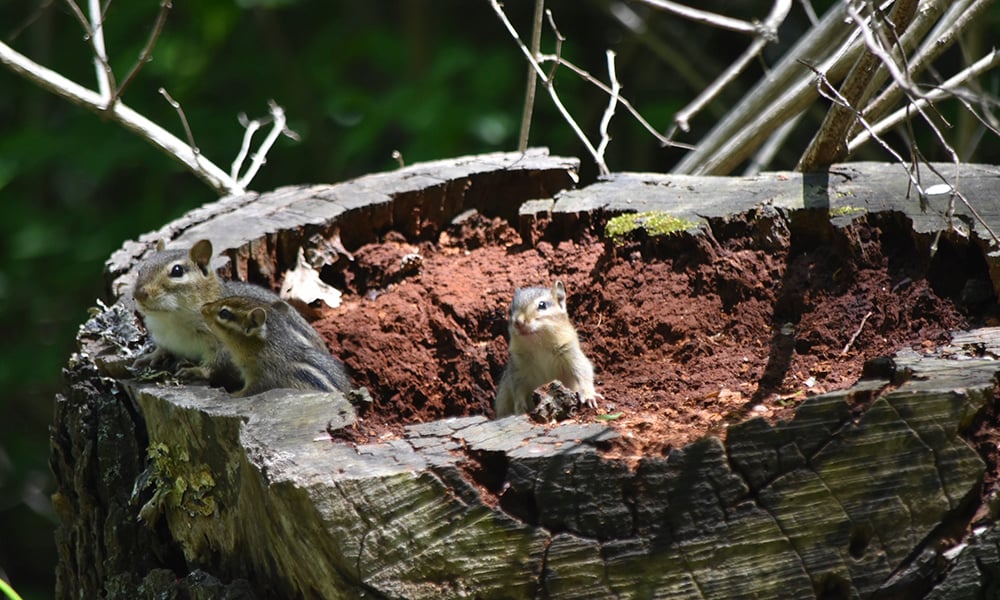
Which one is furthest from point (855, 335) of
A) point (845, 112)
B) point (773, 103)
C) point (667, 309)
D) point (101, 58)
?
point (101, 58)

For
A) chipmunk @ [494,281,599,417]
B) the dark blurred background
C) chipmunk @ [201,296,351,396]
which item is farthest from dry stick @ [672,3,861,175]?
chipmunk @ [201,296,351,396]

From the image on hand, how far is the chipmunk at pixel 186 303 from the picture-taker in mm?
4145

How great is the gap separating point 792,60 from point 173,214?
447 cm

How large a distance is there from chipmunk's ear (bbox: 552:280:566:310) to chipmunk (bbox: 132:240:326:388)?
0.90 metres

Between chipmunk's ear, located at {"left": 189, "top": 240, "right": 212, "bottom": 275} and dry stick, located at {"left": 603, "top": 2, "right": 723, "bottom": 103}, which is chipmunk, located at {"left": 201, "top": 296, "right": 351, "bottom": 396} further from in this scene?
dry stick, located at {"left": 603, "top": 2, "right": 723, "bottom": 103}

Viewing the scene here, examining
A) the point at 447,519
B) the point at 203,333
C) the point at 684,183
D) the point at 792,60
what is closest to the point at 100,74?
the point at 203,333

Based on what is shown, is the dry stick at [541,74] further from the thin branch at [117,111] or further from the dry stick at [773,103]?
the thin branch at [117,111]

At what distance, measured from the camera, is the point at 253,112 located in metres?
8.41

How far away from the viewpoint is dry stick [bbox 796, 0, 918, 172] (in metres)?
3.77

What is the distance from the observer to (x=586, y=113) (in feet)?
27.2

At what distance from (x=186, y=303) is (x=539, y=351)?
1.33 meters

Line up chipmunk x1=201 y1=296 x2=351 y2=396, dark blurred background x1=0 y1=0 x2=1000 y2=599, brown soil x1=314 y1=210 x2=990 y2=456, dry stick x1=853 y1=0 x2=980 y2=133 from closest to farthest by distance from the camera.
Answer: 1. brown soil x1=314 y1=210 x2=990 y2=456
2. chipmunk x1=201 y1=296 x2=351 y2=396
3. dry stick x1=853 y1=0 x2=980 y2=133
4. dark blurred background x1=0 y1=0 x2=1000 y2=599

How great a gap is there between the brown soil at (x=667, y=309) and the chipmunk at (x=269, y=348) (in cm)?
25

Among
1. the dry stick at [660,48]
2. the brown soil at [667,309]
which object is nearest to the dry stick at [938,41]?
the brown soil at [667,309]
